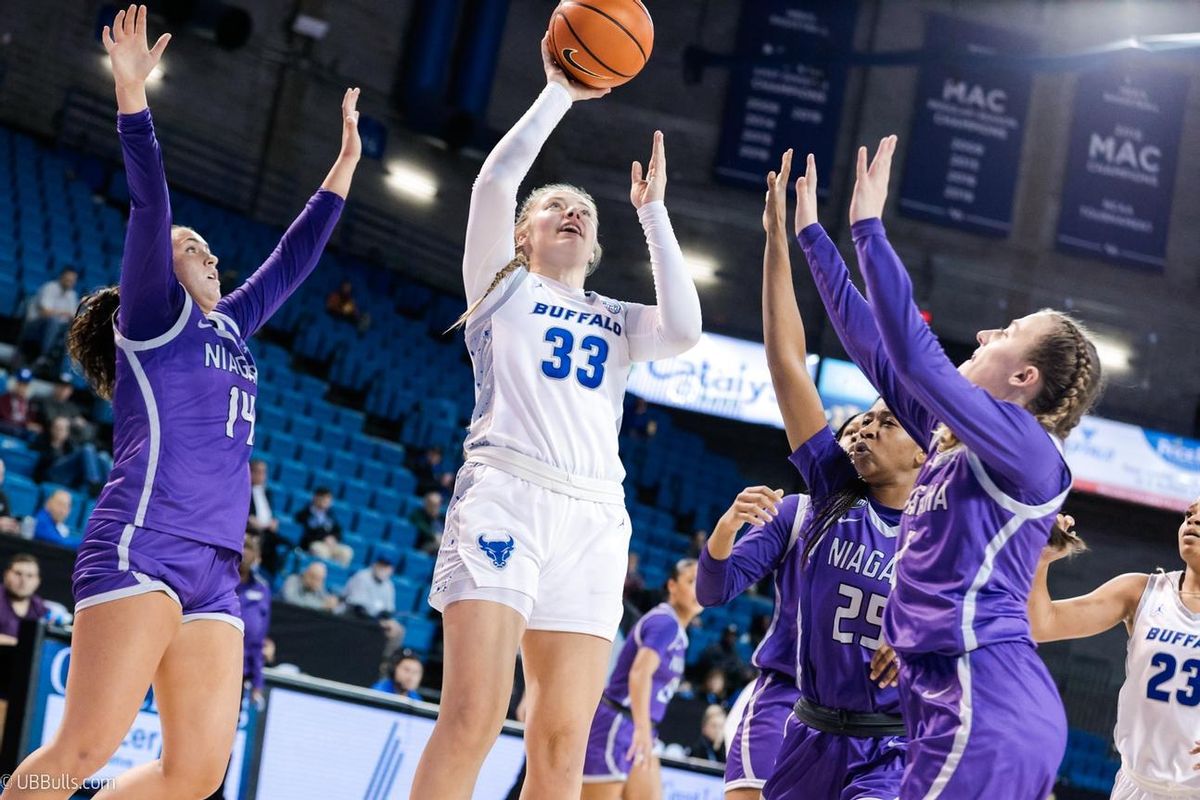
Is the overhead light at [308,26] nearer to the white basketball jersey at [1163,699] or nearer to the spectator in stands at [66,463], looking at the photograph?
the spectator in stands at [66,463]

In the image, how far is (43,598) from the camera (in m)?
8.56

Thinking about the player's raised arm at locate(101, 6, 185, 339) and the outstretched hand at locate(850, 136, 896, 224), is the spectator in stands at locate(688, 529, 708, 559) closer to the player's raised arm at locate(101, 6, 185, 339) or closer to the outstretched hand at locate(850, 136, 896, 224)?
the player's raised arm at locate(101, 6, 185, 339)

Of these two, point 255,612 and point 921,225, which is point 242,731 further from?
point 921,225

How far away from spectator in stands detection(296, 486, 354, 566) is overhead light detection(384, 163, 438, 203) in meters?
8.42

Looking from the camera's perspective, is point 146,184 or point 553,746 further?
point 146,184

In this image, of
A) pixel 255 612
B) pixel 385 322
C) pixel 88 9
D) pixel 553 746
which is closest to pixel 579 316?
pixel 553 746

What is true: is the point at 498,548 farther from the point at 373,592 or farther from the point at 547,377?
the point at 373,592

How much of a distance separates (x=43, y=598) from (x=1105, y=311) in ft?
57.1

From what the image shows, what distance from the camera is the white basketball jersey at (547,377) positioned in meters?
3.62

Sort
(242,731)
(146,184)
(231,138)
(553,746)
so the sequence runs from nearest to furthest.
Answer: (553,746)
(146,184)
(242,731)
(231,138)

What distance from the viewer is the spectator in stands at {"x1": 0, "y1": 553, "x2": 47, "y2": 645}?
782 centimetres

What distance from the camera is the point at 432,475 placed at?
52.3ft

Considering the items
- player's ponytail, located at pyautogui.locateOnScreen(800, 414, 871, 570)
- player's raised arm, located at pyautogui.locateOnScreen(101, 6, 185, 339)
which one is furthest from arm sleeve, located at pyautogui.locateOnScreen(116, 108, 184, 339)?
player's ponytail, located at pyautogui.locateOnScreen(800, 414, 871, 570)

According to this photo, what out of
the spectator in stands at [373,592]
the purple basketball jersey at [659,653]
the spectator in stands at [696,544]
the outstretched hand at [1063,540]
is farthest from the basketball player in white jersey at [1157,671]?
the spectator in stands at [696,544]
